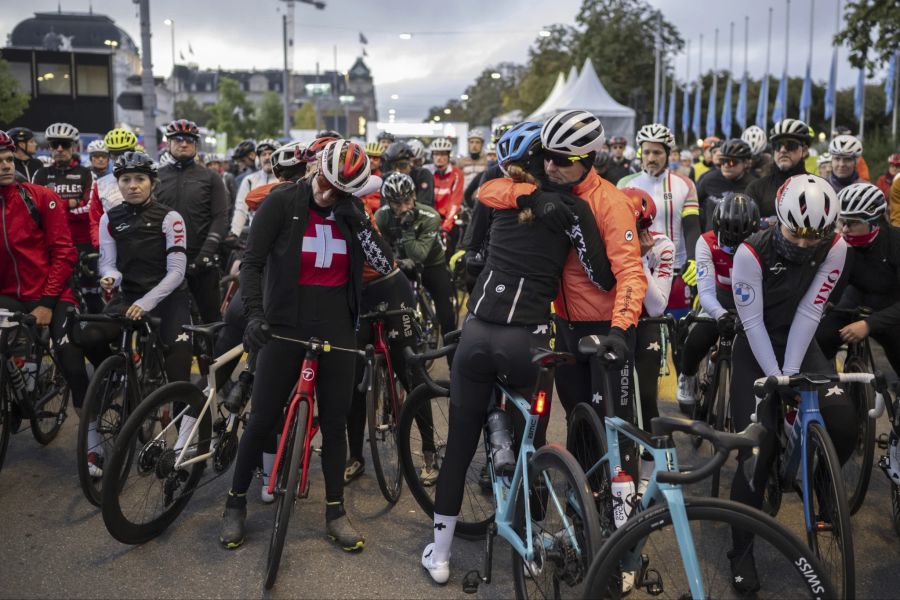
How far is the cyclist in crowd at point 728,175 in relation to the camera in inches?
352

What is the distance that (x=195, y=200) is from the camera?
7953mm

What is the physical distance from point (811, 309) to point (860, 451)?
217 centimetres

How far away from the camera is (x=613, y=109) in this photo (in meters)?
33.1

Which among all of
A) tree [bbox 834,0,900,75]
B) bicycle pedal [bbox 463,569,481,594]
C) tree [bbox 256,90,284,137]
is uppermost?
tree [bbox 256,90,284,137]

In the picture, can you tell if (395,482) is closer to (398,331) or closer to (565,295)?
(398,331)

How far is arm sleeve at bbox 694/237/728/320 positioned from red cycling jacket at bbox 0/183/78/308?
4.27m

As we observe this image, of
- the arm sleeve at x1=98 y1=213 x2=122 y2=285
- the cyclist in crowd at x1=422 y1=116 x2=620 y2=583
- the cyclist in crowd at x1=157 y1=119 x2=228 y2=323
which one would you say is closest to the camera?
the cyclist in crowd at x1=422 y1=116 x2=620 y2=583

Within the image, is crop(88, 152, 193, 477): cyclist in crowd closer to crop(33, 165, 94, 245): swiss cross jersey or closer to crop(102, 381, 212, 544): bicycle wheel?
crop(102, 381, 212, 544): bicycle wheel

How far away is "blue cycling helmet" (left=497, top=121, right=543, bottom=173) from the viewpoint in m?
4.20

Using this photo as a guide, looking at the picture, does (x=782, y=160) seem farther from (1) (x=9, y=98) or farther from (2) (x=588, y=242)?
(1) (x=9, y=98)

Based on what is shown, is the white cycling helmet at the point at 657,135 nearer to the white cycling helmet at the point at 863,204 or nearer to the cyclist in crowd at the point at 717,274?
the cyclist in crowd at the point at 717,274

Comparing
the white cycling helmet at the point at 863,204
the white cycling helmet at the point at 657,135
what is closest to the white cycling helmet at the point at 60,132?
the white cycling helmet at the point at 657,135

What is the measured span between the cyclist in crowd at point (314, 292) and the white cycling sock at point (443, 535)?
59cm

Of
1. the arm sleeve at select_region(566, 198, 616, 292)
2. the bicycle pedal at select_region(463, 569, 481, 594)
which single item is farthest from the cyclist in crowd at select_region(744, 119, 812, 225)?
the bicycle pedal at select_region(463, 569, 481, 594)
